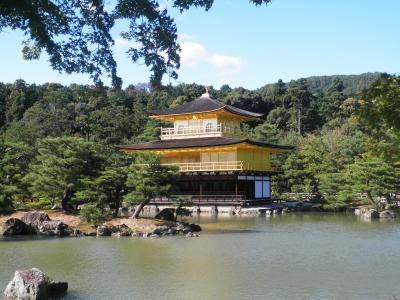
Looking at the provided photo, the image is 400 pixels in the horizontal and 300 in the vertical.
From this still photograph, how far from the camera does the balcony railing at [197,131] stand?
35.1 metres

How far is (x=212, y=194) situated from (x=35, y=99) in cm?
3404

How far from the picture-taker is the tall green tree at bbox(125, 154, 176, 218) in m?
18.8

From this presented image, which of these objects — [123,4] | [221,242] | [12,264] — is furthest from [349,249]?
[123,4]

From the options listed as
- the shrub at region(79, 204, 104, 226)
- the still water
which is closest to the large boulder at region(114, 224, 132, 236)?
the shrub at region(79, 204, 104, 226)

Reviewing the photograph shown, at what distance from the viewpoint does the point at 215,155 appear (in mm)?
33969

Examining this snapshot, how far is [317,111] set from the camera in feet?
208

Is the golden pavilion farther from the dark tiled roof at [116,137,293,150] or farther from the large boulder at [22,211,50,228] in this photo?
the large boulder at [22,211,50,228]

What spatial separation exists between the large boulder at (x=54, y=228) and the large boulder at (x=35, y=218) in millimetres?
316

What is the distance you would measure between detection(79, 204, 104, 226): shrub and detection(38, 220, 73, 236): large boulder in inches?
28.8

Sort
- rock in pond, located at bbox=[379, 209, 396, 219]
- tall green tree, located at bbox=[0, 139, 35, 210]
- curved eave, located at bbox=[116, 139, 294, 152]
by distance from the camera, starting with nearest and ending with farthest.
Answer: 1. tall green tree, located at bbox=[0, 139, 35, 210]
2. rock in pond, located at bbox=[379, 209, 396, 219]
3. curved eave, located at bbox=[116, 139, 294, 152]

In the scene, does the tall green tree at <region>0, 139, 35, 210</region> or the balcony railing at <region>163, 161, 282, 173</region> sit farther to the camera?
the balcony railing at <region>163, 161, 282, 173</region>

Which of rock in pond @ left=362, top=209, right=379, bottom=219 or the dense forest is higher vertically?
the dense forest

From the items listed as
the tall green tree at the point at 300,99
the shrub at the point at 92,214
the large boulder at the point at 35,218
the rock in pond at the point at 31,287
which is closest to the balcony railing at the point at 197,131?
the shrub at the point at 92,214

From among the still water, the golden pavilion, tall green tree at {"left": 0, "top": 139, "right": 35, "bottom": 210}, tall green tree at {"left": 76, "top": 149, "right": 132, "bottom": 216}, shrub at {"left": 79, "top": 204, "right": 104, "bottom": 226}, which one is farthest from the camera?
the golden pavilion
